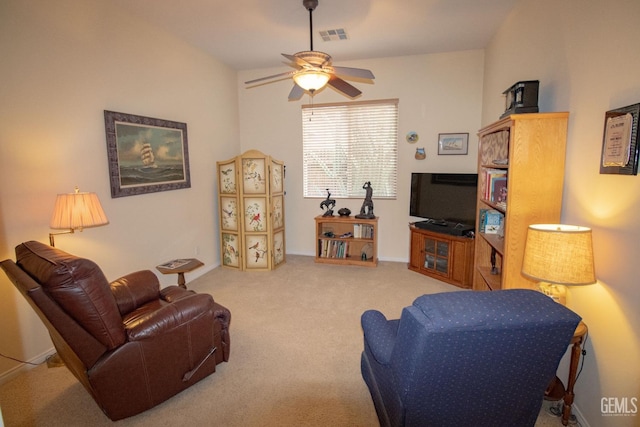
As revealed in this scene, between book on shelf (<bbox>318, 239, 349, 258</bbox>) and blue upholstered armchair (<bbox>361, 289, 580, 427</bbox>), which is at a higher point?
blue upholstered armchair (<bbox>361, 289, 580, 427</bbox>)

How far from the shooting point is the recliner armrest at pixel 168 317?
1871mm

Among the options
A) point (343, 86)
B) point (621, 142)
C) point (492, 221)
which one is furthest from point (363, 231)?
point (621, 142)

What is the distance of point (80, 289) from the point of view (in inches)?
62.1

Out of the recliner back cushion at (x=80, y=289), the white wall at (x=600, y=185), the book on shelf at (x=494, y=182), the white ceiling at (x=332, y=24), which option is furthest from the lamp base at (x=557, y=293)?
the white ceiling at (x=332, y=24)

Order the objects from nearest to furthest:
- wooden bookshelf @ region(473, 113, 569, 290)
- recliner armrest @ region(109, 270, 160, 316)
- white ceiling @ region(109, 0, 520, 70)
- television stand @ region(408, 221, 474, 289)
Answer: wooden bookshelf @ region(473, 113, 569, 290) → recliner armrest @ region(109, 270, 160, 316) → white ceiling @ region(109, 0, 520, 70) → television stand @ region(408, 221, 474, 289)

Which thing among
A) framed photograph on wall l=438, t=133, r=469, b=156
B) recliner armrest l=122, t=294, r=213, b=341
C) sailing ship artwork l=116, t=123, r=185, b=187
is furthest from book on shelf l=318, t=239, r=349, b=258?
recliner armrest l=122, t=294, r=213, b=341

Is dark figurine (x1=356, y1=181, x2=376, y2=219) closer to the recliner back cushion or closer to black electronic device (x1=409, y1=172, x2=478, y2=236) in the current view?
black electronic device (x1=409, y1=172, x2=478, y2=236)

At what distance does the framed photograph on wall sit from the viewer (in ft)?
15.1

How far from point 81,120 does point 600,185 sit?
3815 mm

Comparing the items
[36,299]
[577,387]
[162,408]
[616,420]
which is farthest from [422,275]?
[36,299]

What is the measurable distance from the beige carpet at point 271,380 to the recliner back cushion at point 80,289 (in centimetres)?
66

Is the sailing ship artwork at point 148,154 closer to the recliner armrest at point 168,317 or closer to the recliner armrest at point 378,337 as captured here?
the recliner armrest at point 168,317

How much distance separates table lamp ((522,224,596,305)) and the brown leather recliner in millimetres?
2041

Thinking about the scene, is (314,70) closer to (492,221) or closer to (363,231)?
(492,221)
